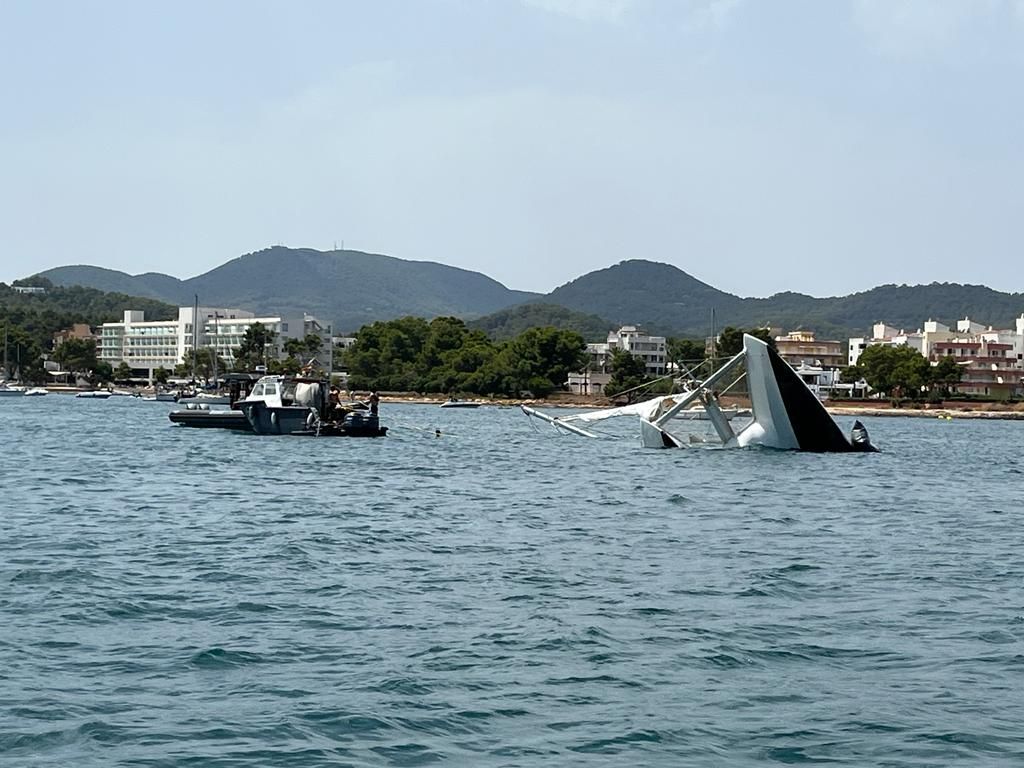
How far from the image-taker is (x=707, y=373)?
224 ft

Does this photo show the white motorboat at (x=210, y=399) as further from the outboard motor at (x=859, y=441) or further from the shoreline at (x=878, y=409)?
the outboard motor at (x=859, y=441)

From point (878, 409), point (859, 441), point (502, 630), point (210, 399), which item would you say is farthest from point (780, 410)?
point (878, 409)

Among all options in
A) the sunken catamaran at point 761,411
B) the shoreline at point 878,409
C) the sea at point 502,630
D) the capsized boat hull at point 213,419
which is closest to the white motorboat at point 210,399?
the shoreline at point 878,409

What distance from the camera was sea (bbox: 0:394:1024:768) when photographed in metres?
13.6

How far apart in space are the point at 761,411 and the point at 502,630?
Result: 4662cm

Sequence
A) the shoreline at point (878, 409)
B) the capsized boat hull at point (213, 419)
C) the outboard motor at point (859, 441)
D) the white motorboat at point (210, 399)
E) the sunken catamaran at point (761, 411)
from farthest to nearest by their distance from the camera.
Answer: the shoreline at point (878, 409)
the white motorboat at point (210, 399)
the capsized boat hull at point (213, 419)
the outboard motor at point (859, 441)
the sunken catamaran at point (761, 411)

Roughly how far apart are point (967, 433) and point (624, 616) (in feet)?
356

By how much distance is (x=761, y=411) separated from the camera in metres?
63.9

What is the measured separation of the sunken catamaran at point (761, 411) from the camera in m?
62.1

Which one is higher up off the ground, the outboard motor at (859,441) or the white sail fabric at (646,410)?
the white sail fabric at (646,410)

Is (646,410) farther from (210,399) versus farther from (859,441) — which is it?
(210,399)

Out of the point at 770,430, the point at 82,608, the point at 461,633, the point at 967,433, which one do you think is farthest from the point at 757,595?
the point at 967,433

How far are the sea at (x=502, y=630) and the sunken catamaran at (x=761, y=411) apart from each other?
21.7m

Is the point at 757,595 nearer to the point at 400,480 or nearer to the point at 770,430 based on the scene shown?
the point at 400,480
